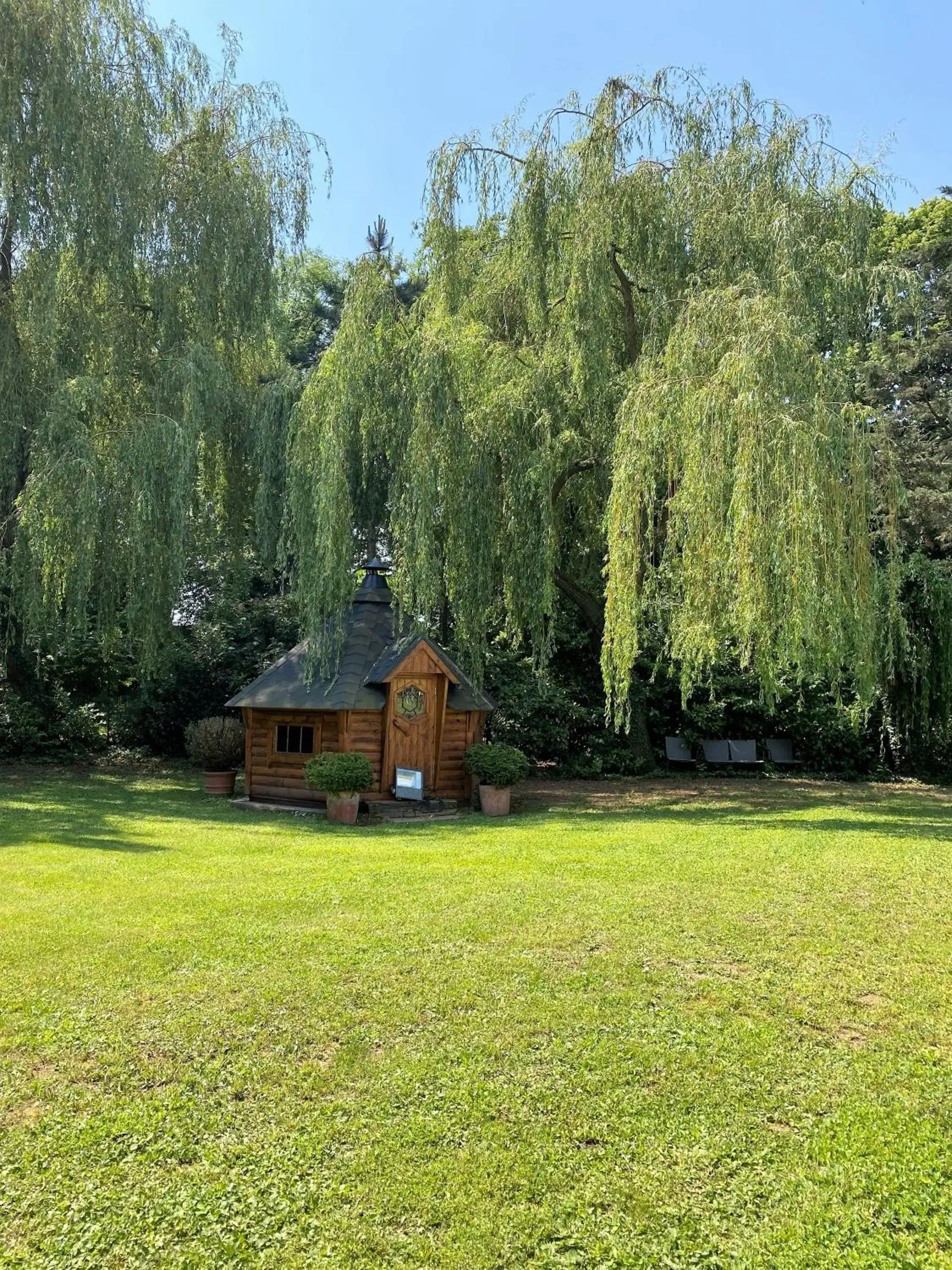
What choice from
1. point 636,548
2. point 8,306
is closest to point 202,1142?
point 636,548

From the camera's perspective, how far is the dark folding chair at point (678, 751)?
14.1m

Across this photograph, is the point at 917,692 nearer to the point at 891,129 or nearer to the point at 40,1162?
the point at 891,129

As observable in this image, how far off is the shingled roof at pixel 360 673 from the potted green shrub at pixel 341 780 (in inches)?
27.8

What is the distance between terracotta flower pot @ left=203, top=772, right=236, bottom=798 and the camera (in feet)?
37.7

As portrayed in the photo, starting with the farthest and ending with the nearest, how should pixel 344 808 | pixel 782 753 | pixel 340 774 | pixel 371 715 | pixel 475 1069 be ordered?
pixel 782 753 < pixel 371 715 < pixel 344 808 < pixel 340 774 < pixel 475 1069

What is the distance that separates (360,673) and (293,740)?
1.25 metres

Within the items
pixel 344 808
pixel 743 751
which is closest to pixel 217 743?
pixel 344 808

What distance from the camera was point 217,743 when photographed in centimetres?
1156

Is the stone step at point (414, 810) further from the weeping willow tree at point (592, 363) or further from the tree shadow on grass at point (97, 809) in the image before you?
the weeping willow tree at point (592, 363)

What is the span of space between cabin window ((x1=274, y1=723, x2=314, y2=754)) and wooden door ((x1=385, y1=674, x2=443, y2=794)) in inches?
41.1

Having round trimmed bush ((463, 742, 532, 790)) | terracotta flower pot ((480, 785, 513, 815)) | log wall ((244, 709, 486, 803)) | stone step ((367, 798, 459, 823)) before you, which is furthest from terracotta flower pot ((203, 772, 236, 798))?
terracotta flower pot ((480, 785, 513, 815))

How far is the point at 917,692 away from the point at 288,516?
10.0m

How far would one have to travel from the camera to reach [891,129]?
10.6 metres

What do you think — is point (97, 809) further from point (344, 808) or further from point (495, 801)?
point (495, 801)
